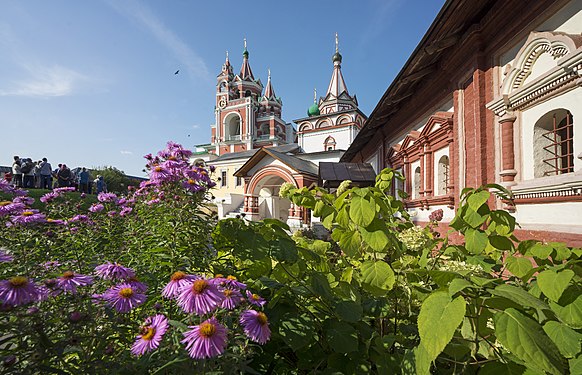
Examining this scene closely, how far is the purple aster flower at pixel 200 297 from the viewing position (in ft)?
2.57

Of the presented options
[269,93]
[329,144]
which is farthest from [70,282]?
[269,93]

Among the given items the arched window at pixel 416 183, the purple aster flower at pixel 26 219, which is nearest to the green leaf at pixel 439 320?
the purple aster flower at pixel 26 219

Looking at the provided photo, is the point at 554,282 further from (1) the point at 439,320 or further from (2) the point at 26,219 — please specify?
(2) the point at 26,219

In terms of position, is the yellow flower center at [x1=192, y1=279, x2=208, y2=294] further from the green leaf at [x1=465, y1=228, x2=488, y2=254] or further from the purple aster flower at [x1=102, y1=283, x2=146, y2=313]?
the green leaf at [x1=465, y1=228, x2=488, y2=254]

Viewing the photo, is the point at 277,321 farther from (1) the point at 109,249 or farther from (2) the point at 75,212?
(2) the point at 75,212

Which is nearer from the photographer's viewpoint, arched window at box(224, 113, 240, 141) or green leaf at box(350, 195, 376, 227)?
green leaf at box(350, 195, 376, 227)

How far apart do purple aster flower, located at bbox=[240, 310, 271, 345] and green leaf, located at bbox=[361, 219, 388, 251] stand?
0.59 metres

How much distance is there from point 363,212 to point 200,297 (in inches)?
28.3

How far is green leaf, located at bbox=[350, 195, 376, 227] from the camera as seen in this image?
1132 millimetres

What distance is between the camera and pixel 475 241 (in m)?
1.30

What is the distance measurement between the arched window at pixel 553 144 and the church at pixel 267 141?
3.29 metres

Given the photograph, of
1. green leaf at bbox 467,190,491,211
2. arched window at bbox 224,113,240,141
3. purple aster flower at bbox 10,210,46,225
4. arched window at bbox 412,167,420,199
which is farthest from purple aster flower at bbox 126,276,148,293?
arched window at bbox 224,113,240,141

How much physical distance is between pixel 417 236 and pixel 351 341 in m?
0.86

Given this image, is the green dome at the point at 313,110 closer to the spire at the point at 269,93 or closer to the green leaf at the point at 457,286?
the spire at the point at 269,93
